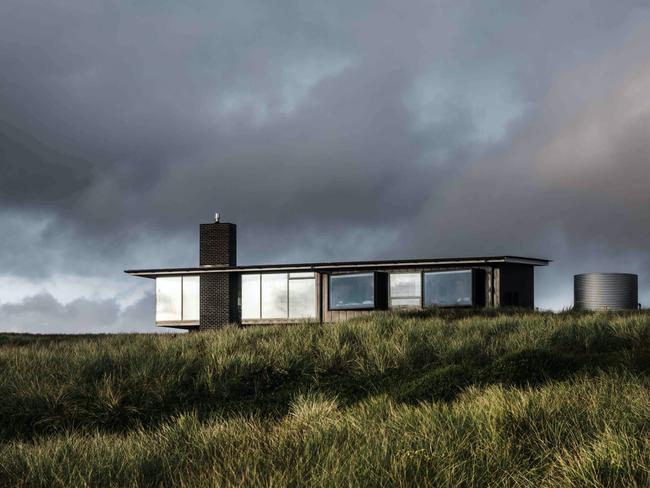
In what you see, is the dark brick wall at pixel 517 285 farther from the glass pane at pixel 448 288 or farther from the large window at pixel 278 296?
the large window at pixel 278 296

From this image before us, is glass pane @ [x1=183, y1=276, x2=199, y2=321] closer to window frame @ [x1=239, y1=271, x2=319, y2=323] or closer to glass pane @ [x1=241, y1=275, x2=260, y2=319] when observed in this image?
glass pane @ [x1=241, y1=275, x2=260, y2=319]

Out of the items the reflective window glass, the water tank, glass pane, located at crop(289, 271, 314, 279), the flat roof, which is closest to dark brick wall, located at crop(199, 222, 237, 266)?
the flat roof

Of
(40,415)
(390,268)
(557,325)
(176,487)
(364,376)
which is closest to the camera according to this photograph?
(176,487)

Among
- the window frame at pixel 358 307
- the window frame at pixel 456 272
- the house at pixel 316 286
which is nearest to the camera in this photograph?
the window frame at pixel 456 272

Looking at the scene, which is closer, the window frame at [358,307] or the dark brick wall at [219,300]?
the window frame at [358,307]

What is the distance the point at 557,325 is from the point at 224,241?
60.0 feet

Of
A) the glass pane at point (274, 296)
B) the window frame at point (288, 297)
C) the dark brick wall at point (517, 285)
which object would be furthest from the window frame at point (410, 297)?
the glass pane at point (274, 296)

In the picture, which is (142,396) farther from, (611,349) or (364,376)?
(611,349)

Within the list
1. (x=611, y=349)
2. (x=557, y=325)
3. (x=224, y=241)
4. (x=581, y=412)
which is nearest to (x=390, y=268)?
(x=224, y=241)

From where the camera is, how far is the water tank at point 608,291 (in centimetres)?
2579

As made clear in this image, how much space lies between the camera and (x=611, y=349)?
473 inches

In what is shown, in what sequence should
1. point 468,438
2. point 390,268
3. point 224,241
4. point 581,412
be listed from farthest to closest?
point 224,241 → point 390,268 → point 581,412 → point 468,438

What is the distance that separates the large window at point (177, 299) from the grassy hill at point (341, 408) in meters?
15.3

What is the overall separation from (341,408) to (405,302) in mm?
17922
